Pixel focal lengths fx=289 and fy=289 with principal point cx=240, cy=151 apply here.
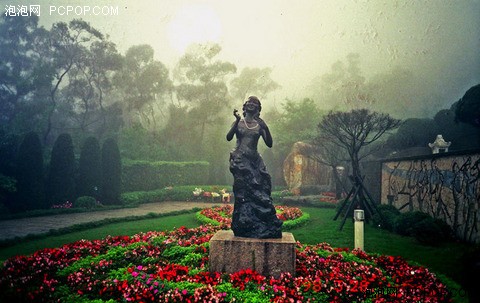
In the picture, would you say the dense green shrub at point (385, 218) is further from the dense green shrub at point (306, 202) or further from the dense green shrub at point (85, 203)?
the dense green shrub at point (85, 203)

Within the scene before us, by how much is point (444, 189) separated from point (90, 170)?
68.0ft

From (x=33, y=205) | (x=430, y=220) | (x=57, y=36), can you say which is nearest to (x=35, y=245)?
(x=33, y=205)

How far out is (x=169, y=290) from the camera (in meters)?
4.76

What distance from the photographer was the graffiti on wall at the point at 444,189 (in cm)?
925

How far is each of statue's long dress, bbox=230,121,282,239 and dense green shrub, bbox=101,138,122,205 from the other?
17.2 metres

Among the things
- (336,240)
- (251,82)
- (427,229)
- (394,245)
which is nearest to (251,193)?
(336,240)

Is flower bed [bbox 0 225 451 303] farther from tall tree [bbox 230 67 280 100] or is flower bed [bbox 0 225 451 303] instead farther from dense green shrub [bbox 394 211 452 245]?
tall tree [bbox 230 67 280 100]

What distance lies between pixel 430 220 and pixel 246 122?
784cm

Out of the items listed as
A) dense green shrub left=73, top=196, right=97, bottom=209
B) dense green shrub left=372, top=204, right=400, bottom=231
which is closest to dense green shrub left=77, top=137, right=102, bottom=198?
dense green shrub left=73, top=196, right=97, bottom=209

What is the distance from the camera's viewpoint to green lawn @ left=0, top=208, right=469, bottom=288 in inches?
313

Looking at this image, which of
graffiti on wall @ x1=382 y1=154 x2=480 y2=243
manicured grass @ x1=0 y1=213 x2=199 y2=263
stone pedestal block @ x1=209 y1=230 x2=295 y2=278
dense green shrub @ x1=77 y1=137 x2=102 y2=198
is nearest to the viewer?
stone pedestal block @ x1=209 y1=230 x2=295 y2=278

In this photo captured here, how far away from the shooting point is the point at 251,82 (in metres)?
48.0

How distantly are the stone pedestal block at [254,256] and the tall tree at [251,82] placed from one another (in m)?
43.2

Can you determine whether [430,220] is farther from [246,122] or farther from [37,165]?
[37,165]
